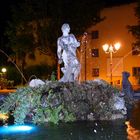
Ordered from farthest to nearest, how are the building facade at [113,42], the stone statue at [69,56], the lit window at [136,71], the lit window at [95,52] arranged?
the lit window at [95,52], the building facade at [113,42], the lit window at [136,71], the stone statue at [69,56]

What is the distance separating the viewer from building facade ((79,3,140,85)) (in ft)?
183

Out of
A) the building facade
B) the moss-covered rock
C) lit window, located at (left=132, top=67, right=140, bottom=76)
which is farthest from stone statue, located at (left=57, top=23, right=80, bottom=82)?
lit window, located at (left=132, top=67, right=140, bottom=76)

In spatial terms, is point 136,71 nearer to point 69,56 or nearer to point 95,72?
point 95,72

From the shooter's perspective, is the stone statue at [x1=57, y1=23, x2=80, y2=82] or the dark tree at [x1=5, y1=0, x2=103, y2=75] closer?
the stone statue at [x1=57, y1=23, x2=80, y2=82]

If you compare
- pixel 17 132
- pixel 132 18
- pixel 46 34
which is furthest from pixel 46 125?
pixel 132 18

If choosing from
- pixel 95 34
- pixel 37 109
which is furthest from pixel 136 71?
pixel 37 109

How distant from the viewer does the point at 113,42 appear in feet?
183

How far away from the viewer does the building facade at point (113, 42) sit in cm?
5585

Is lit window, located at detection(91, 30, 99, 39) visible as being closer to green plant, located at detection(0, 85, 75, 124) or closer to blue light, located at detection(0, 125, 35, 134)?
green plant, located at detection(0, 85, 75, 124)

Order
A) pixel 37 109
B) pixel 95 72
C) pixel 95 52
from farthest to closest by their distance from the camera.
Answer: pixel 95 52 → pixel 95 72 → pixel 37 109

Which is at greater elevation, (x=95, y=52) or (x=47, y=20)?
(x=47, y=20)

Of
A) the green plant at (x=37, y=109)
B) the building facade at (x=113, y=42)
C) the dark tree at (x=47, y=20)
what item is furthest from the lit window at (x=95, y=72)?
the green plant at (x=37, y=109)

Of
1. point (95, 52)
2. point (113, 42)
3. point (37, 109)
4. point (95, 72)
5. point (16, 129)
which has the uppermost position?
point (113, 42)

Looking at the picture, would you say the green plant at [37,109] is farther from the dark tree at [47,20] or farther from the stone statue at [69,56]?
the dark tree at [47,20]
